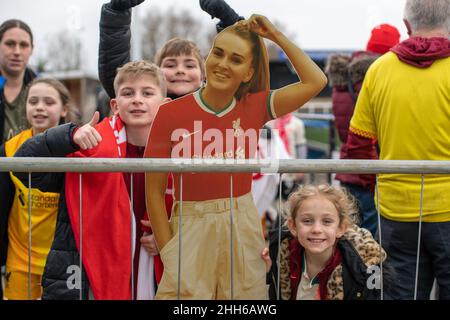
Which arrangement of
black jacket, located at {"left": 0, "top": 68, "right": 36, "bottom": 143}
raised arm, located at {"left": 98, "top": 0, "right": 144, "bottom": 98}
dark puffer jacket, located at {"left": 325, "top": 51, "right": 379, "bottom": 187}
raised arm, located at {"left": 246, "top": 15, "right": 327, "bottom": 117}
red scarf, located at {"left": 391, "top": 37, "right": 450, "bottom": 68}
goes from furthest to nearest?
dark puffer jacket, located at {"left": 325, "top": 51, "right": 379, "bottom": 187}, black jacket, located at {"left": 0, "top": 68, "right": 36, "bottom": 143}, red scarf, located at {"left": 391, "top": 37, "right": 450, "bottom": 68}, raised arm, located at {"left": 98, "top": 0, "right": 144, "bottom": 98}, raised arm, located at {"left": 246, "top": 15, "right": 327, "bottom": 117}

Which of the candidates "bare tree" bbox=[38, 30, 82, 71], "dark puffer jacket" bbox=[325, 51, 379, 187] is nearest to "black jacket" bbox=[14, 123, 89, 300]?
"dark puffer jacket" bbox=[325, 51, 379, 187]

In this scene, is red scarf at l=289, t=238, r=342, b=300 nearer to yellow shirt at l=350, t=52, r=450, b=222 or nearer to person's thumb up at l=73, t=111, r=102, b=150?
yellow shirt at l=350, t=52, r=450, b=222

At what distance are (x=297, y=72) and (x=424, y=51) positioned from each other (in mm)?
736

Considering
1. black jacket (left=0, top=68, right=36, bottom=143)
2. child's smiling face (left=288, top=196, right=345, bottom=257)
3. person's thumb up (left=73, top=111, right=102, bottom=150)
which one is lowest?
child's smiling face (left=288, top=196, right=345, bottom=257)

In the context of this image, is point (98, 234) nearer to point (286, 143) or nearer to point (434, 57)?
point (434, 57)

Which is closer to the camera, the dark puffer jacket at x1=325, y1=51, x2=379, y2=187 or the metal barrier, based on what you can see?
the metal barrier

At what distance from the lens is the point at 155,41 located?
15.0 m

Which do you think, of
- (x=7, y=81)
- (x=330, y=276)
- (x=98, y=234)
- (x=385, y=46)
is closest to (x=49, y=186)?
(x=98, y=234)

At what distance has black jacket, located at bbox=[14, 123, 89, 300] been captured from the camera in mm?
3027

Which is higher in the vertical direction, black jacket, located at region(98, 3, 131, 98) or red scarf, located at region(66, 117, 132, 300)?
black jacket, located at region(98, 3, 131, 98)

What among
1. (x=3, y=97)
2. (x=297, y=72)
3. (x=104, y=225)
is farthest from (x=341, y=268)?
(x=3, y=97)

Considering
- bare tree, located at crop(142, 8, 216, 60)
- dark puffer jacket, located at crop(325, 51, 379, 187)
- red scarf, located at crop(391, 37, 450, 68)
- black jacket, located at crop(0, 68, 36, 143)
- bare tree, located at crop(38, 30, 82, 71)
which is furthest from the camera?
bare tree, located at crop(38, 30, 82, 71)

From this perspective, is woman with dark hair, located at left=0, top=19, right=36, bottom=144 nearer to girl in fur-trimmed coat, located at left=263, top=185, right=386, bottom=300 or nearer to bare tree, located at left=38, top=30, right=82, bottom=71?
girl in fur-trimmed coat, located at left=263, top=185, right=386, bottom=300

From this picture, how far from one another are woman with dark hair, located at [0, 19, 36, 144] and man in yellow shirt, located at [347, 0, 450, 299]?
2.38 m
